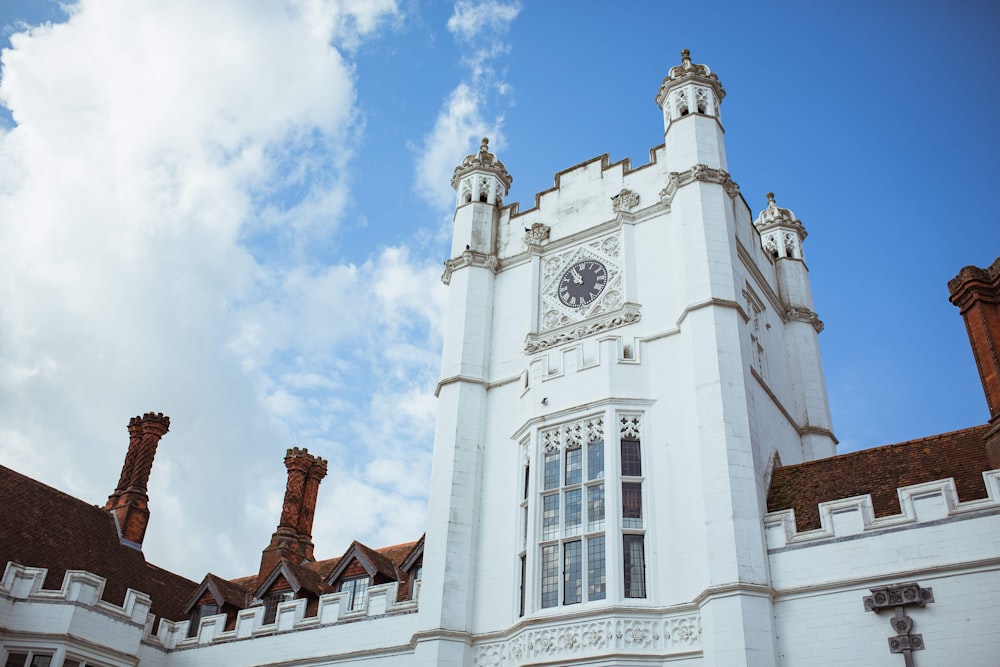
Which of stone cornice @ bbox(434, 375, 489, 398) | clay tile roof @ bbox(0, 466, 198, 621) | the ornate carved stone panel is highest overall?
the ornate carved stone panel

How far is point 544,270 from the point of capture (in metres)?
22.9

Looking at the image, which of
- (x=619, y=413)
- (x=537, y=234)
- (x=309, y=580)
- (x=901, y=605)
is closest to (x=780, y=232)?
(x=537, y=234)

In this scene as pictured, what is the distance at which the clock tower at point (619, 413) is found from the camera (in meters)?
16.2

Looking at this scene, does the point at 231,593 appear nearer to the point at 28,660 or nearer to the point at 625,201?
the point at 28,660

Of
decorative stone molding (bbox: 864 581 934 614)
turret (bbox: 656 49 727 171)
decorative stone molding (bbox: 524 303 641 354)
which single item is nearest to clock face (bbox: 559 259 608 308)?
decorative stone molding (bbox: 524 303 641 354)

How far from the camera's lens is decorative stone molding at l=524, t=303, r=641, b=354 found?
66.7ft

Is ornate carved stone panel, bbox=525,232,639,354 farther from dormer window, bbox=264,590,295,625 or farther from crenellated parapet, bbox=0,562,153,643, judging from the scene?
crenellated parapet, bbox=0,562,153,643

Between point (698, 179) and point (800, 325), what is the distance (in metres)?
6.16

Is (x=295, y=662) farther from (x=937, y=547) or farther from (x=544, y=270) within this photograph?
(x=937, y=547)

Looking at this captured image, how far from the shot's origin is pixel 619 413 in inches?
735

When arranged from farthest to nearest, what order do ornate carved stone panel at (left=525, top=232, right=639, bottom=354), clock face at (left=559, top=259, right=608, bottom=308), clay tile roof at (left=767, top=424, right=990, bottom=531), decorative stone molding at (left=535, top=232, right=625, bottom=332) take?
clock face at (left=559, top=259, right=608, bottom=308) → decorative stone molding at (left=535, top=232, right=625, bottom=332) → ornate carved stone panel at (left=525, top=232, right=639, bottom=354) → clay tile roof at (left=767, top=424, right=990, bottom=531)

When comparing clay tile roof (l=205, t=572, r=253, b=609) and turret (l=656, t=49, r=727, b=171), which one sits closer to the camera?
turret (l=656, t=49, r=727, b=171)

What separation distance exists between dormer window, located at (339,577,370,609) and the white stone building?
0.08m

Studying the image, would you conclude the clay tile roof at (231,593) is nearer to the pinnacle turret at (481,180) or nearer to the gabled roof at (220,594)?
the gabled roof at (220,594)
